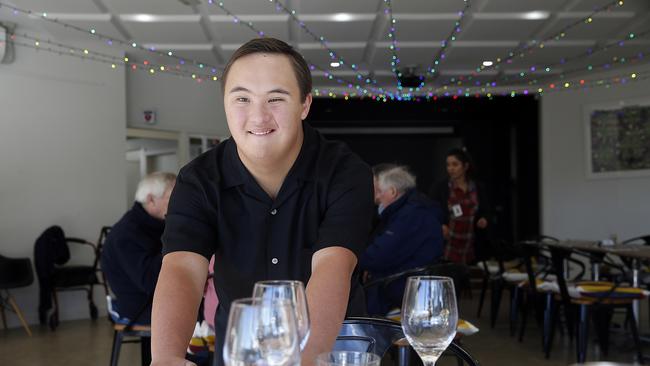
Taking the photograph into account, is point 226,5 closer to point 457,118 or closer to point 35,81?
point 35,81

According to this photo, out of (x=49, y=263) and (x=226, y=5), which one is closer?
(x=226, y=5)

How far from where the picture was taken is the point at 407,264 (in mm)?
4137

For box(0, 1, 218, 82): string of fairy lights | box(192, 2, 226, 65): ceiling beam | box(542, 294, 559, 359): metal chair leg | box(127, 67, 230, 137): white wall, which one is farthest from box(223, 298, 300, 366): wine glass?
box(127, 67, 230, 137): white wall

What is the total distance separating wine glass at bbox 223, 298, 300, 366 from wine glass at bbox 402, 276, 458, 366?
336 mm

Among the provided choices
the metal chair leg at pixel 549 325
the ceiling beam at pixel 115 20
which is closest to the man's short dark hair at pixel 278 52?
the metal chair leg at pixel 549 325

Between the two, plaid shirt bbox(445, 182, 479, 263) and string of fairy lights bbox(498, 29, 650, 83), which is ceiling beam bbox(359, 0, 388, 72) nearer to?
plaid shirt bbox(445, 182, 479, 263)

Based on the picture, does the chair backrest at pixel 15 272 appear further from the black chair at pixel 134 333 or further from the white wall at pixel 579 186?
the white wall at pixel 579 186

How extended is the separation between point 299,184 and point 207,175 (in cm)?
22

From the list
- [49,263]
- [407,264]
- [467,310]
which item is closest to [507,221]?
[467,310]

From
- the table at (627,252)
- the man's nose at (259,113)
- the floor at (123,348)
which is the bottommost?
the floor at (123,348)

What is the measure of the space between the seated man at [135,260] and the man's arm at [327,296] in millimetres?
2306

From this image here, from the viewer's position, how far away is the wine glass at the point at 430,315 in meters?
1.04

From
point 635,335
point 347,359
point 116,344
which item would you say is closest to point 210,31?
point 116,344

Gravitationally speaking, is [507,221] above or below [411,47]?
A: below
